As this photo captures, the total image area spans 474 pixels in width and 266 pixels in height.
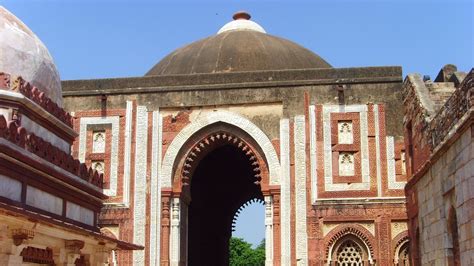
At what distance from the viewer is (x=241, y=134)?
15.9 m

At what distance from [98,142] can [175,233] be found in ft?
9.31

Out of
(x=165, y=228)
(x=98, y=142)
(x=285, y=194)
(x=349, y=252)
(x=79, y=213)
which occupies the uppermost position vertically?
(x=98, y=142)

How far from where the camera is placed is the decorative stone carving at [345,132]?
50.8 ft

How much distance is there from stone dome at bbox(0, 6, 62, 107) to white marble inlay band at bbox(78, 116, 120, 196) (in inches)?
216

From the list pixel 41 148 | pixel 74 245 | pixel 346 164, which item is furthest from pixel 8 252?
pixel 346 164

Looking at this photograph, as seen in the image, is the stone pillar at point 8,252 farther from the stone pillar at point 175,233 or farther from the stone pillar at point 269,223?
the stone pillar at point 269,223

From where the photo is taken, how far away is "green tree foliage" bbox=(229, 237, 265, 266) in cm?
5706

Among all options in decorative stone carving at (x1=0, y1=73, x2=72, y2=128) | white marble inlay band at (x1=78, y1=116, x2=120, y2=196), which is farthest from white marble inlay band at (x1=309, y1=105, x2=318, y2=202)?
decorative stone carving at (x1=0, y1=73, x2=72, y2=128)

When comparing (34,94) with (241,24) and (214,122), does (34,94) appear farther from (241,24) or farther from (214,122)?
(241,24)

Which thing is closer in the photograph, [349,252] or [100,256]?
[100,256]

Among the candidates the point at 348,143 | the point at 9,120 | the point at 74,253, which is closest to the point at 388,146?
the point at 348,143

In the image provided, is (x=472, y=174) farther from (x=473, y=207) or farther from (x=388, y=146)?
(x=388, y=146)

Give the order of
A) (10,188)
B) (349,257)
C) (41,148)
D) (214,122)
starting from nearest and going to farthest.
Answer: (10,188) → (41,148) → (349,257) → (214,122)

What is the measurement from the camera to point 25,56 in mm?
9648
